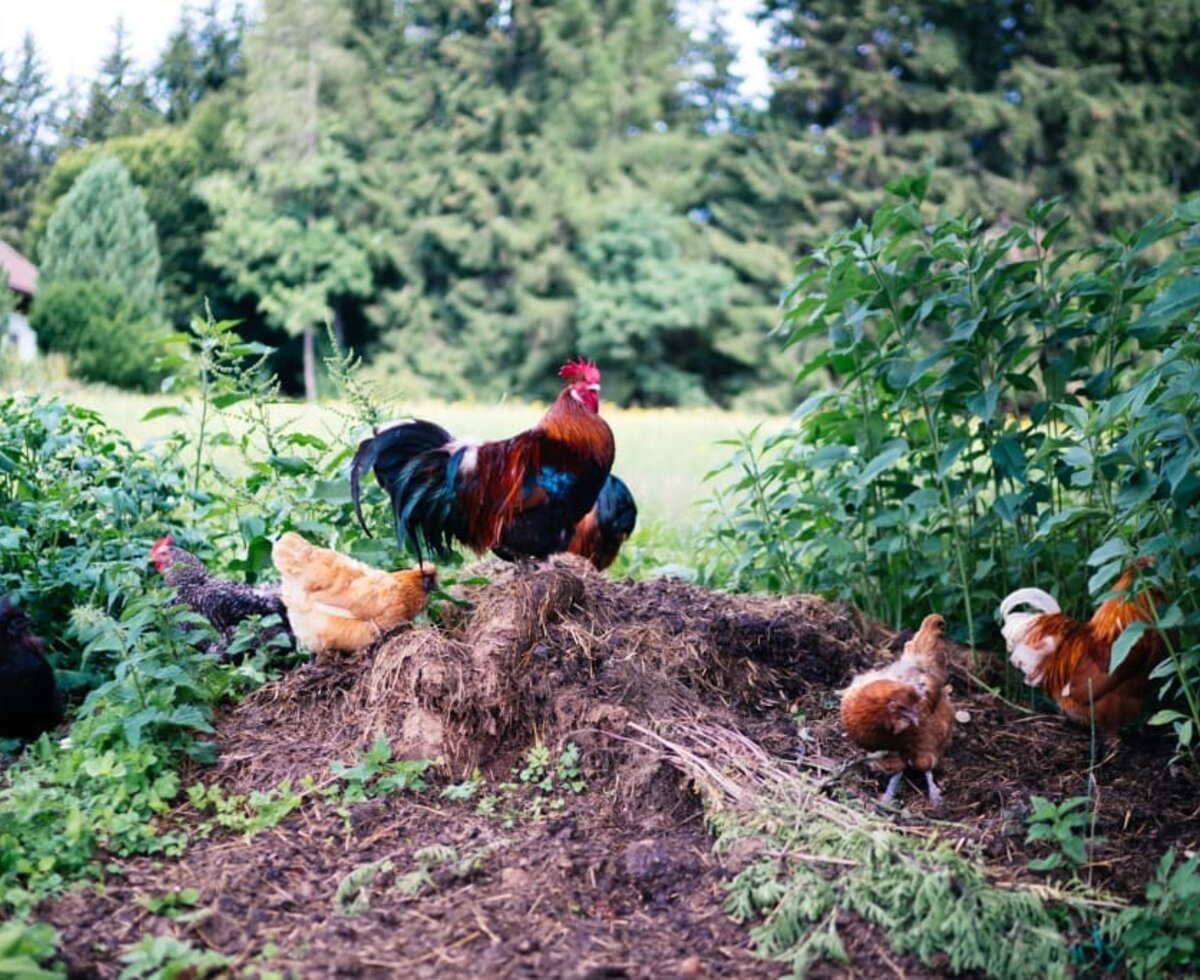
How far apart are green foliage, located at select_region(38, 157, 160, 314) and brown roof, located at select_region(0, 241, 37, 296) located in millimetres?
505

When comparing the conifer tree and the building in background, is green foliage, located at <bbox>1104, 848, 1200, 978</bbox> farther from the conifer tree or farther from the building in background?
the conifer tree

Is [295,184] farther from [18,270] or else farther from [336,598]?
[336,598]

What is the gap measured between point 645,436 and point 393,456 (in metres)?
11.8

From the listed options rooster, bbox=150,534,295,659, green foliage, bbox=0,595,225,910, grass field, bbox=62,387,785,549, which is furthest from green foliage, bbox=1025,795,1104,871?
grass field, bbox=62,387,785,549

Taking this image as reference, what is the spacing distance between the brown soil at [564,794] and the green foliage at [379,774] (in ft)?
0.16

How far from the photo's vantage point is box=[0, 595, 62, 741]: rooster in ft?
12.5

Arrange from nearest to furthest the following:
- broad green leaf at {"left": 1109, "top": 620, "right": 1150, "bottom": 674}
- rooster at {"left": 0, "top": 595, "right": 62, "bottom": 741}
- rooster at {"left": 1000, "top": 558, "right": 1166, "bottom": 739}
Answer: broad green leaf at {"left": 1109, "top": 620, "right": 1150, "bottom": 674}
rooster at {"left": 0, "top": 595, "right": 62, "bottom": 741}
rooster at {"left": 1000, "top": 558, "right": 1166, "bottom": 739}

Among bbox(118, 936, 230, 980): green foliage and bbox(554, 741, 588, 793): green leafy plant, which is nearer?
bbox(118, 936, 230, 980): green foliage

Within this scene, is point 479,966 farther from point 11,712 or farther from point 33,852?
point 11,712

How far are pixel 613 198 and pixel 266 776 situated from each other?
23.8 m

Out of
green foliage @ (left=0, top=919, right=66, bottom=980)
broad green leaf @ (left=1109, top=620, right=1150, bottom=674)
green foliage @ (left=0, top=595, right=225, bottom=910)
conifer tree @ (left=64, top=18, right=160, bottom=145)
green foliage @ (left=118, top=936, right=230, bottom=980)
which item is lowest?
green foliage @ (left=0, top=595, right=225, bottom=910)

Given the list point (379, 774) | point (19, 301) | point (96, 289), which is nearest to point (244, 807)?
point (379, 774)

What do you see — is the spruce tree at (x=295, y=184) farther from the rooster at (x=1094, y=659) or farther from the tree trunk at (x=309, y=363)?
the rooster at (x=1094, y=659)

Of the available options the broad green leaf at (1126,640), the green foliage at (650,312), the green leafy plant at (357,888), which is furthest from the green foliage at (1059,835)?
the green foliage at (650,312)
